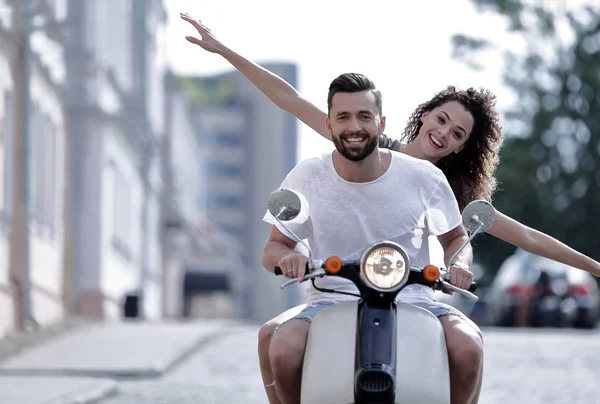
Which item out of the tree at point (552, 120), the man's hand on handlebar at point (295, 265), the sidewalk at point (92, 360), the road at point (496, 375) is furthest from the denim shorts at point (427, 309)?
the tree at point (552, 120)

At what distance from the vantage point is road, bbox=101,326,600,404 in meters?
12.2

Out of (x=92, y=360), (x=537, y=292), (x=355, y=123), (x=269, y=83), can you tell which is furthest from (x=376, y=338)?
(x=537, y=292)

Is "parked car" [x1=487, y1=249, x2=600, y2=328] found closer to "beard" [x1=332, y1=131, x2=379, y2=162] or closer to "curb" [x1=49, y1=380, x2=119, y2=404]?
"curb" [x1=49, y1=380, x2=119, y2=404]

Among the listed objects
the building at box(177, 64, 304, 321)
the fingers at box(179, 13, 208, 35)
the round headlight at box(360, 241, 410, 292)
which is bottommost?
the building at box(177, 64, 304, 321)

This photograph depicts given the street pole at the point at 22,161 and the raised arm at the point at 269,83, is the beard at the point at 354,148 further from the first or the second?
the street pole at the point at 22,161

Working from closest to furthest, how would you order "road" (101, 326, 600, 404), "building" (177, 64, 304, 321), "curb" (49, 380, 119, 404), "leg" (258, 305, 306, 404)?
"leg" (258, 305, 306, 404) < "curb" (49, 380, 119, 404) < "road" (101, 326, 600, 404) < "building" (177, 64, 304, 321)

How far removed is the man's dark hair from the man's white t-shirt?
28 cm

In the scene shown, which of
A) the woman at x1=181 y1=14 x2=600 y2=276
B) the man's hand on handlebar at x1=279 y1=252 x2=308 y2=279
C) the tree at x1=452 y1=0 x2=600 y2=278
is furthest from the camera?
the tree at x1=452 y1=0 x2=600 y2=278

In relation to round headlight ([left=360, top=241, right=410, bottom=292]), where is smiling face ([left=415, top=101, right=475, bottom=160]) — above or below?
above

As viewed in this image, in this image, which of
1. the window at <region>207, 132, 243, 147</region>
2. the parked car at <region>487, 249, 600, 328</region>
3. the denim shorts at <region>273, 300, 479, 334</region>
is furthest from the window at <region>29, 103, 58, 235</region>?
the window at <region>207, 132, 243, 147</region>

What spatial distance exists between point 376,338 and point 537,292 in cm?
2250

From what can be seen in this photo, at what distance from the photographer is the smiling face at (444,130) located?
20.4 ft

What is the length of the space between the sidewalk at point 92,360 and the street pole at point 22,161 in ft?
3.14

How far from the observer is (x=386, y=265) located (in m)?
4.94
